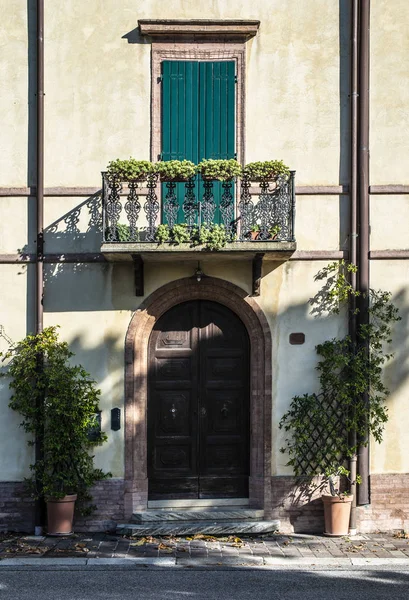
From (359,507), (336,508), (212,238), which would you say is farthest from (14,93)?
(359,507)

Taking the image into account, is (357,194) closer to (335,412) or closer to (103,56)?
(335,412)

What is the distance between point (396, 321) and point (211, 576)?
4535mm

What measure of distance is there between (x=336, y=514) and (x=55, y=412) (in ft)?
13.4

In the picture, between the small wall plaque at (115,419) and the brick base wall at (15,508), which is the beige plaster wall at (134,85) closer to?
the small wall plaque at (115,419)

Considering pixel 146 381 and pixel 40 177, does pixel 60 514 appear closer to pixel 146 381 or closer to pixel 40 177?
pixel 146 381

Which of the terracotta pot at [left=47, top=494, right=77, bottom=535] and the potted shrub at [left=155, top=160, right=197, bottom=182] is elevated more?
the potted shrub at [left=155, top=160, right=197, bottom=182]

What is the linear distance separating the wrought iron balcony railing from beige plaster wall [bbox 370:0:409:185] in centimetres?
149

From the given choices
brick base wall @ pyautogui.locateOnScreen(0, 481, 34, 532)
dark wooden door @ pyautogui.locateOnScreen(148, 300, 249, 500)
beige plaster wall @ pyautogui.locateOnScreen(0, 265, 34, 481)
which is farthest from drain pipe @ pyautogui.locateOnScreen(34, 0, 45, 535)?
dark wooden door @ pyautogui.locateOnScreen(148, 300, 249, 500)

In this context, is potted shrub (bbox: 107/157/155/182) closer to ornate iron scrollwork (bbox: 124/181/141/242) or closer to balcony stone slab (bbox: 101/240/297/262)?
ornate iron scrollwork (bbox: 124/181/141/242)

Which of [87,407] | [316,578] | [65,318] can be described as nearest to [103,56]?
[65,318]

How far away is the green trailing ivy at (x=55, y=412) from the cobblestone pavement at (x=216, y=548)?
68cm

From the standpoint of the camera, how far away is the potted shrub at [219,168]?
37.0 ft

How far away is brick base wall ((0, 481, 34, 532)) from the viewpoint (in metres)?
11.8

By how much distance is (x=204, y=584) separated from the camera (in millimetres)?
9430
